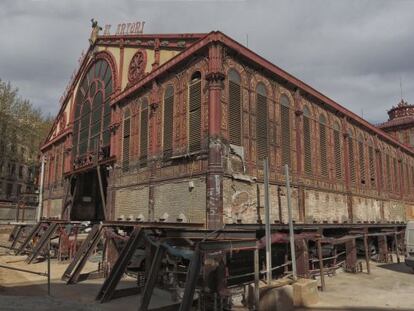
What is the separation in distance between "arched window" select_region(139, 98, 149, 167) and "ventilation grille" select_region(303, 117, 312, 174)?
26.5ft

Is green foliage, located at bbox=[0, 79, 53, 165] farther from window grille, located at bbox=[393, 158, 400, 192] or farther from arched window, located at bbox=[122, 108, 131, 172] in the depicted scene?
window grille, located at bbox=[393, 158, 400, 192]

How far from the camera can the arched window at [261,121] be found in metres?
16.4

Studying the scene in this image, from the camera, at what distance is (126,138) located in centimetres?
2023

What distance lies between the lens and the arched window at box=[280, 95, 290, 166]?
58.3ft

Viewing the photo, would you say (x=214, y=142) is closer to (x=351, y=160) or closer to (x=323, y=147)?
(x=323, y=147)

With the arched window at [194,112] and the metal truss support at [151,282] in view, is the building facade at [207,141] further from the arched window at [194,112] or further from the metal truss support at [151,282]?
the metal truss support at [151,282]

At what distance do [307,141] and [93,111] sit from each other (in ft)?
46.9

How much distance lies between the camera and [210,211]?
44.6ft

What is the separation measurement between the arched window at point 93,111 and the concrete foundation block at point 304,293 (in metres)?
15.6

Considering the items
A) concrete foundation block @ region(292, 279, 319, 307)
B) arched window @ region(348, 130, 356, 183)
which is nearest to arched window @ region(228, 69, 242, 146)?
concrete foundation block @ region(292, 279, 319, 307)

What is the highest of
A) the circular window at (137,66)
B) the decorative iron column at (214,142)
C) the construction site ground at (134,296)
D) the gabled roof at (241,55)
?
the circular window at (137,66)

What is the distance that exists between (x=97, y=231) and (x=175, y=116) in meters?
5.90

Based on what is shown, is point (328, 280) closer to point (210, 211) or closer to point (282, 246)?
point (282, 246)

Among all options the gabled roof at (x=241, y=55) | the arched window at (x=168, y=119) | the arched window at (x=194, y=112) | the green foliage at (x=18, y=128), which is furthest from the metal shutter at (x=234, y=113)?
the green foliage at (x=18, y=128)
